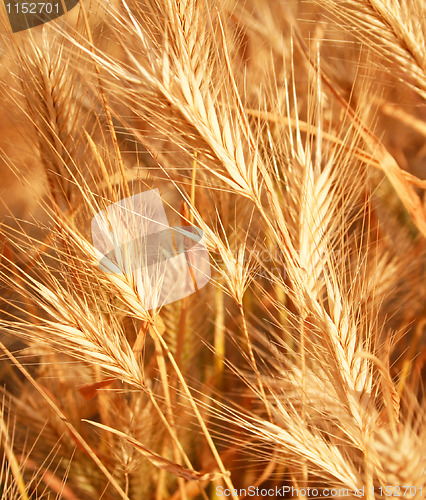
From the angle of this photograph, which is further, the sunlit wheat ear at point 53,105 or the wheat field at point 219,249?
the sunlit wheat ear at point 53,105

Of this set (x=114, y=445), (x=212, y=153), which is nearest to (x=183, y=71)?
(x=212, y=153)

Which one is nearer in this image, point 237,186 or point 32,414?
point 237,186

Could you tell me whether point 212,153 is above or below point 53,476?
above

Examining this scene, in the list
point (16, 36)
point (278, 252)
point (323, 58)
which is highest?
point (16, 36)

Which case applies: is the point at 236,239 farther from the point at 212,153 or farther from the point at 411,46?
the point at 411,46

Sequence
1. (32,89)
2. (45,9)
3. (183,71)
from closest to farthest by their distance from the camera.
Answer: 1. (183,71)
2. (32,89)
3. (45,9)

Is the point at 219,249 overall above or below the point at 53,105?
below

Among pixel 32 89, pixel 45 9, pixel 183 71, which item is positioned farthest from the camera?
pixel 45 9

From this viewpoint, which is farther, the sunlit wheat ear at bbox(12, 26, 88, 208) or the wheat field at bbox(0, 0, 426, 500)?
the sunlit wheat ear at bbox(12, 26, 88, 208)
